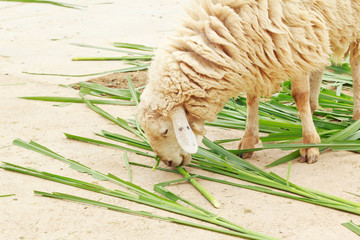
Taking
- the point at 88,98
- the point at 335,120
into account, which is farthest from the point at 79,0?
the point at 335,120

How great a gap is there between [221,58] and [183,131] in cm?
53

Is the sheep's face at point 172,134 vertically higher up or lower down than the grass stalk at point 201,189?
higher up

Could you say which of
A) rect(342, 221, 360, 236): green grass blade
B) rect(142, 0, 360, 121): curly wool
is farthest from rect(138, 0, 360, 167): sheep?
rect(342, 221, 360, 236): green grass blade

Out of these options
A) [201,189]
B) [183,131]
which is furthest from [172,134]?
[201,189]

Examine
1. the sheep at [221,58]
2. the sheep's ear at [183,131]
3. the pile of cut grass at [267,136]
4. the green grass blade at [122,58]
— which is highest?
the sheep at [221,58]

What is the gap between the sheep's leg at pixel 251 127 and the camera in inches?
161

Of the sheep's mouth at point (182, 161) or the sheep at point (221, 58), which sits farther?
the sheep's mouth at point (182, 161)

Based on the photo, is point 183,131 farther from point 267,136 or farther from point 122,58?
point 122,58

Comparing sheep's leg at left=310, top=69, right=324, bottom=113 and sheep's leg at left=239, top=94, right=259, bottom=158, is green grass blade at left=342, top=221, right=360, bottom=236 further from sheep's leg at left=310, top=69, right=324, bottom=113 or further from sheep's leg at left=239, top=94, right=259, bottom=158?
sheep's leg at left=310, top=69, right=324, bottom=113

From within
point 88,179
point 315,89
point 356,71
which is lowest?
point 88,179

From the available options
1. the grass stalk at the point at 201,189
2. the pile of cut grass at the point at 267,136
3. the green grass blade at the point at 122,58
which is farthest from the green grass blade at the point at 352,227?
the green grass blade at the point at 122,58

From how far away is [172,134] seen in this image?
3574 millimetres

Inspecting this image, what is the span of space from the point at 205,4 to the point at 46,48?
404cm

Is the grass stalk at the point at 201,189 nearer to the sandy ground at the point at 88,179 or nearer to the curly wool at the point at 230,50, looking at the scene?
the sandy ground at the point at 88,179
